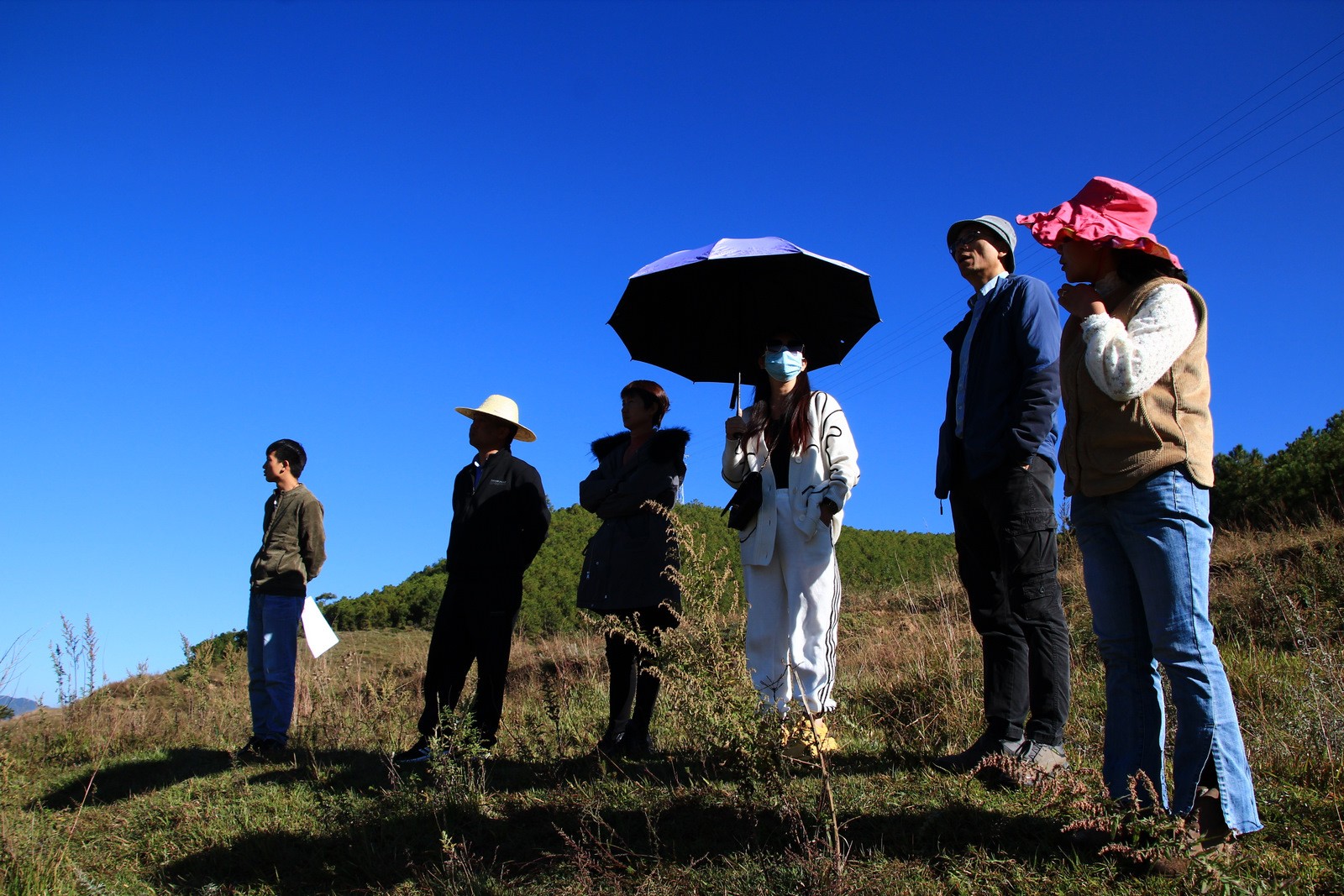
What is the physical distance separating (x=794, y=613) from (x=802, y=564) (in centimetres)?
22

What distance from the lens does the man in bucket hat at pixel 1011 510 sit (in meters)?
3.48

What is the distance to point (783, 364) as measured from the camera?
4.61 metres

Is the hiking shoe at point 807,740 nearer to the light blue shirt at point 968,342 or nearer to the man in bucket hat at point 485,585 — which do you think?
the light blue shirt at point 968,342

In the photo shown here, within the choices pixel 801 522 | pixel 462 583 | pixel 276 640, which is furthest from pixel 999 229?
pixel 276 640

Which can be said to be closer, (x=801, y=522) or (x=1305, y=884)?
(x=1305, y=884)

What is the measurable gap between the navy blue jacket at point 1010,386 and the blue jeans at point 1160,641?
0.66 metres

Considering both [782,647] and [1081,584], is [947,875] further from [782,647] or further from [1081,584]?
[1081,584]

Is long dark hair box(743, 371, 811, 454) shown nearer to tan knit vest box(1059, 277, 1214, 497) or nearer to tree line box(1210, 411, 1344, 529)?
tan knit vest box(1059, 277, 1214, 497)

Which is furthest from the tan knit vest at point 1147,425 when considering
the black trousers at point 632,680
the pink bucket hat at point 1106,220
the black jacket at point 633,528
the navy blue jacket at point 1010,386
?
the black trousers at point 632,680

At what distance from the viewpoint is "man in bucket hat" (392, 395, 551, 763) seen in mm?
5445

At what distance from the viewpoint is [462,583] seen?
18.4 feet

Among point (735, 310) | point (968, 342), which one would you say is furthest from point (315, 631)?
point (968, 342)

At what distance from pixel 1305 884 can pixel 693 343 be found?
380 centimetres

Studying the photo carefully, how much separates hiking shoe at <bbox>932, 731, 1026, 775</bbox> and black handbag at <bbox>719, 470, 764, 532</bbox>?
135cm
